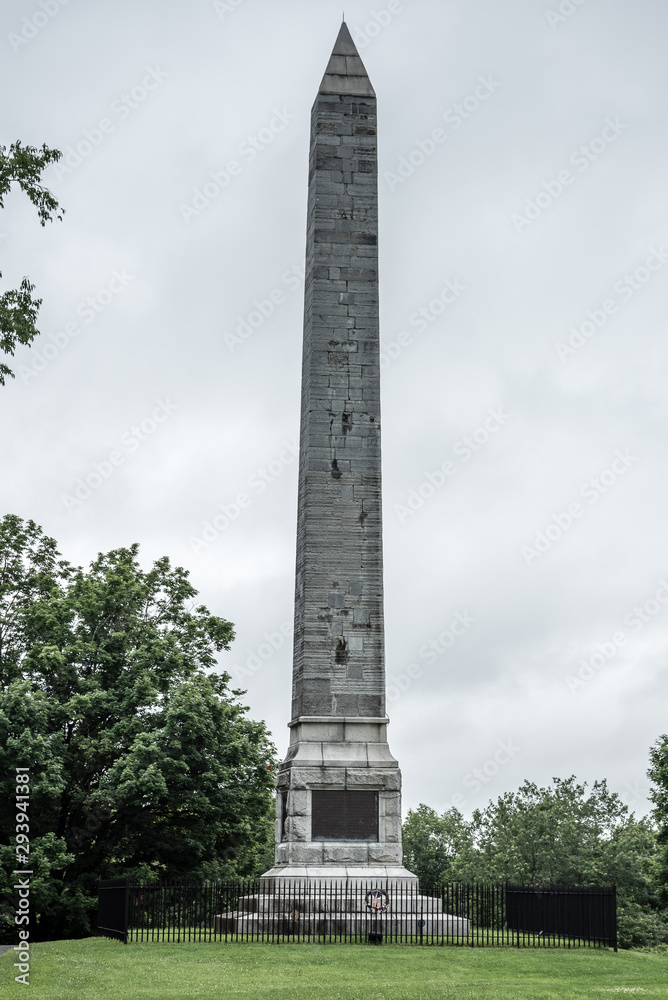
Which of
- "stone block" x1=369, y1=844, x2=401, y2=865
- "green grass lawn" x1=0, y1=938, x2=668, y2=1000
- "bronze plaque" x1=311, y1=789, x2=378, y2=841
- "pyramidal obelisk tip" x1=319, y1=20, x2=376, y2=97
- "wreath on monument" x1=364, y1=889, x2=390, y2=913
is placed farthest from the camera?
"pyramidal obelisk tip" x1=319, y1=20, x2=376, y2=97

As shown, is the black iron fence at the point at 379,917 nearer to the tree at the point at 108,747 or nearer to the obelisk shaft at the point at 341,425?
the obelisk shaft at the point at 341,425

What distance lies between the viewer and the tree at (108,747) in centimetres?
2602

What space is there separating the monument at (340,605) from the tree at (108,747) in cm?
689

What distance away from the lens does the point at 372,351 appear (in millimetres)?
23203

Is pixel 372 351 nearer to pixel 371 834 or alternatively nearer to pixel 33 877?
pixel 371 834

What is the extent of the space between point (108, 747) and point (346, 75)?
18.4 m

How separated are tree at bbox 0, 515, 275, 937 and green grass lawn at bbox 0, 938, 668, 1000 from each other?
7.78 meters

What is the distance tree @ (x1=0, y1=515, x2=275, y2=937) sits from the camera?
2602 centimetres

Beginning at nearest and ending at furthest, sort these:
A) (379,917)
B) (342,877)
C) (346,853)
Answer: (379,917) < (342,877) < (346,853)

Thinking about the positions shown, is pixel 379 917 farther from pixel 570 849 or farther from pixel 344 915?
pixel 570 849

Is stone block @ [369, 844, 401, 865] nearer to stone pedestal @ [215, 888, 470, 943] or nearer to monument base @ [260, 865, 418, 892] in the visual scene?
monument base @ [260, 865, 418, 892]

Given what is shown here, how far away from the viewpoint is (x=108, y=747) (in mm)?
27031

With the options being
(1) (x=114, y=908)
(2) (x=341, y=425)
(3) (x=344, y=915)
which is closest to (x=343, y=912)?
(3) (x=344, y=915)

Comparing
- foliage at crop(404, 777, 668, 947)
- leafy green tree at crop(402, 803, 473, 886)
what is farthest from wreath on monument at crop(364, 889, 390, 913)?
leafy green tree at crop(402, 803, 473, 886)
